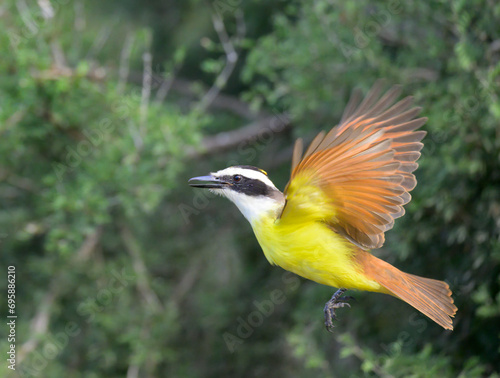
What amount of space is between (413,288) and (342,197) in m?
0.53

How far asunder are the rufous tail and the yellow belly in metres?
0.06

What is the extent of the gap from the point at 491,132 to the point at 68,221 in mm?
3117

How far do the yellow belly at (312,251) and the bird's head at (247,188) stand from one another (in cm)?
5

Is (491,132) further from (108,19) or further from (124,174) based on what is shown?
(108,19)

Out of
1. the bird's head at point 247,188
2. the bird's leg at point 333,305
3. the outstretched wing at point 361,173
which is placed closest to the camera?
the outstretched wing at point 361,173

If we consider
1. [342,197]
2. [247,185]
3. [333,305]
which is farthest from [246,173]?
[333,305]

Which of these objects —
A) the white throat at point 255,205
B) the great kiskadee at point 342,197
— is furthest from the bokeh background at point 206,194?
the white throat at point 255,205

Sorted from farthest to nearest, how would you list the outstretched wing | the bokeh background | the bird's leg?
the bokeh background, the bird's leg, the outstretched wing

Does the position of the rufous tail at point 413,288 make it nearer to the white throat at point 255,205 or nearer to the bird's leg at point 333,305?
the bird's leg at point 333,305

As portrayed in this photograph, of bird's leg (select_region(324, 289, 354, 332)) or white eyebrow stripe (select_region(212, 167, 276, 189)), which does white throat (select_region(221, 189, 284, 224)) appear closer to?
white eyebrow stripe (select_region(212, 167, 276, 189))

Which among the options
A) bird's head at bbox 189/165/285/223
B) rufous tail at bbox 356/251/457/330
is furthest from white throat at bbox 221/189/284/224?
rufous tail at bbox 356/251/457/330

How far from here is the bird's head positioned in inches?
98.0

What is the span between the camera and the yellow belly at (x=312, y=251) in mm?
2434

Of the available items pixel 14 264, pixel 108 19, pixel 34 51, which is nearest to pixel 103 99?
pixel 34 51
